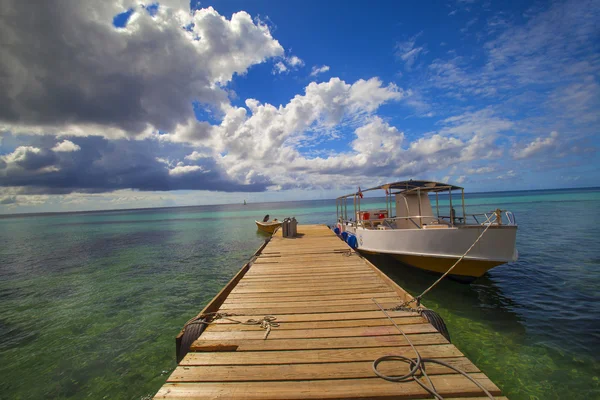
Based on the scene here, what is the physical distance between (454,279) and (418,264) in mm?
1298

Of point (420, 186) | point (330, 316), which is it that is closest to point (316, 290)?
point (330, 316)

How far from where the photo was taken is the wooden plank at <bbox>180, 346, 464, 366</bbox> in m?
3.26

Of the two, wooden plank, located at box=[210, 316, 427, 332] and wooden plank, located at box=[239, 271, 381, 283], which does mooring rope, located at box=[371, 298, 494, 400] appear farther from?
wooden plank, located at box=[239, 271, 381, 283]

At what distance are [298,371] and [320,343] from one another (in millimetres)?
681

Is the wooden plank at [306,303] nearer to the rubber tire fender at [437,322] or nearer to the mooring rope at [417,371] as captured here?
the rubber tire fender at [437,322]

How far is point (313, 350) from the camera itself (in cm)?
351

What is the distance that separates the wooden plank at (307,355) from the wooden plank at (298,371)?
8 cm

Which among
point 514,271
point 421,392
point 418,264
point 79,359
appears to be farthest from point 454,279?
point 79,359

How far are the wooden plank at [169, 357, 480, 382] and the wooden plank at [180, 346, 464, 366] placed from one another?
0.08 meters

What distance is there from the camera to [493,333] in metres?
6.23

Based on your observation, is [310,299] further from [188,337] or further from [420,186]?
[420,186]

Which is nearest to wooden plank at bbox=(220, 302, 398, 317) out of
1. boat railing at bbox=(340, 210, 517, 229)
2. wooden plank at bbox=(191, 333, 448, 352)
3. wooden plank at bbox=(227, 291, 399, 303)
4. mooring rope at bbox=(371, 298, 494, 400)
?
wooden plank at bbox=(227, 291, 399, 303)

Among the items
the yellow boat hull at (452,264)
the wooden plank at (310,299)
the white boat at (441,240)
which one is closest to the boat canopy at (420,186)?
the white boat at (441,240)

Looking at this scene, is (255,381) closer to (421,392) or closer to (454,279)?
(421,392)
